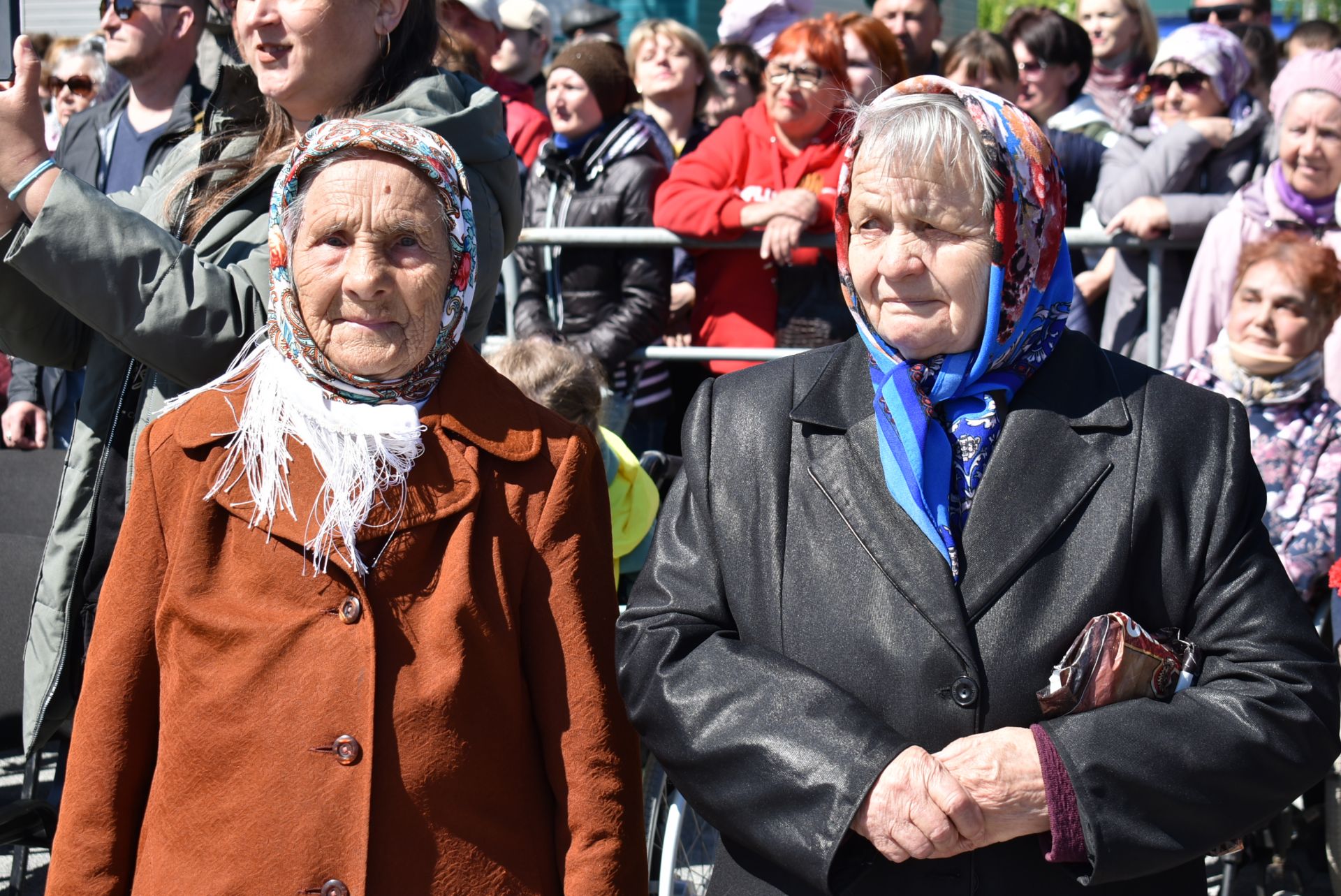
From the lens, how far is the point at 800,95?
5223 mm

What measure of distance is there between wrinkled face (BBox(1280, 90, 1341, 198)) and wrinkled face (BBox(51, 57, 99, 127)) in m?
5.91

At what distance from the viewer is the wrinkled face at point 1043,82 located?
20.2 feet

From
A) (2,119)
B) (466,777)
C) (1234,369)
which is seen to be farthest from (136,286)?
(1234,369)

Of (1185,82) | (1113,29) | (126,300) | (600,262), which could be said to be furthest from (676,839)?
(1113,29)

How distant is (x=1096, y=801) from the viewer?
2057 mm

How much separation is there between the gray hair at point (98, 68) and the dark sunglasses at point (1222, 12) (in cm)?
580

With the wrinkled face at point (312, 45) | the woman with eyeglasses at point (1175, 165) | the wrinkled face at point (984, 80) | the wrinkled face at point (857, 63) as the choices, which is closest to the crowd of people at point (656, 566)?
the wrinkled face at point (312, 45)

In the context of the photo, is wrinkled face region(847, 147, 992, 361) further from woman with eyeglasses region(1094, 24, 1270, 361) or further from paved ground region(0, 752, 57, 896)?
woman with eyeglasses region(1094, 24, 1270, 361)

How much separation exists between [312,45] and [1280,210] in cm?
347

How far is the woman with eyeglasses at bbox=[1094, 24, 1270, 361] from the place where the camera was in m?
4.98

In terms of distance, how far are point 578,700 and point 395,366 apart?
626mm

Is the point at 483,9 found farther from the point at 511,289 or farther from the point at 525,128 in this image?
the point at 511,289

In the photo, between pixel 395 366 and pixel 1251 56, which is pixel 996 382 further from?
pixel 1251 56

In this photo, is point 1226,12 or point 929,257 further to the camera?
point 1226,12
